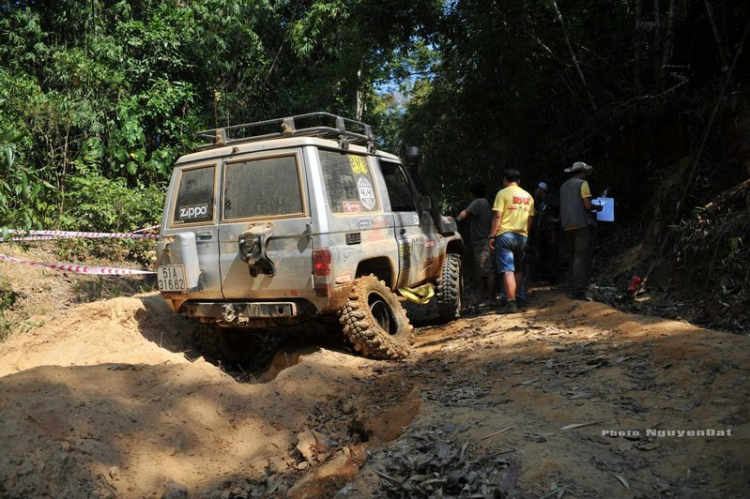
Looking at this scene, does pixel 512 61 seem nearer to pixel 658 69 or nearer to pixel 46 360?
pixel 658 69

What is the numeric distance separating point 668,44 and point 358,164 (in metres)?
4.98

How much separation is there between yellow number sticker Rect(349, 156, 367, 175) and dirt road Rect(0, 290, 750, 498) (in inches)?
69.0

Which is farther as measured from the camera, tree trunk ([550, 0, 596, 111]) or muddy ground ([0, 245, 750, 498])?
tree trunk ([550, 0, 596, 111])

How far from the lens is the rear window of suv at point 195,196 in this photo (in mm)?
5227

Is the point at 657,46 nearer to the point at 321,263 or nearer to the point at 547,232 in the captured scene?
the point at 547,232

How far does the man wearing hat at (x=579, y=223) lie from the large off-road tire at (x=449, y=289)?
1.53 meters

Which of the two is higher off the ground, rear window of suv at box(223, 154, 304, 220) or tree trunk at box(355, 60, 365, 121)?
tree trunk at box(355, 60, 365, 121)

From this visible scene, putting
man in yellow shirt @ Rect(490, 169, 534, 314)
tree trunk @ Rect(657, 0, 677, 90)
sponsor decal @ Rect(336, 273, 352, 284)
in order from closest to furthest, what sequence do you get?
1. sponsor decal @ Rect(336, 273, 352, 284)
2. man in yellow shirt @ Rect(490, 169, 534, 314)
3. tree trunk @ Rect(657, 0, 677, 90)

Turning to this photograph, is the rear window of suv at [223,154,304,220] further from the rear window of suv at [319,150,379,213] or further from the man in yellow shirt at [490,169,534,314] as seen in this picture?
the man in yellow shirt at [490,169,534,314]

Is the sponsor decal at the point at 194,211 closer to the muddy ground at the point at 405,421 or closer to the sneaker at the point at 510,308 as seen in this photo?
the muddy ground at the point at 405,421

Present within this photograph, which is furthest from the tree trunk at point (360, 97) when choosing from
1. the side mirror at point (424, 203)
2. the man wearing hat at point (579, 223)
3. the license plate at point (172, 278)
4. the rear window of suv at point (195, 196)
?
the license plate at point (172, 278)

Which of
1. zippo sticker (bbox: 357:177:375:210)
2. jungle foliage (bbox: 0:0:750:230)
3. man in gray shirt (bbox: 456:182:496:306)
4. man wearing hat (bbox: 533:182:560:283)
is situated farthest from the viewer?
man wearing hat (bbox: 533:182:560:283)

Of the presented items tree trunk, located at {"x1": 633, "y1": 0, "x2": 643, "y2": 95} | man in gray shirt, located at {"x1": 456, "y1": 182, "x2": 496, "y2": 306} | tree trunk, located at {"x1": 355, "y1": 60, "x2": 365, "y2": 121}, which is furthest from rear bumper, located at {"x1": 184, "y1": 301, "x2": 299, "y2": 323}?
tree trunk, located at {"x1": 355, "y1": 60, "x2": 365, "y2": 121}

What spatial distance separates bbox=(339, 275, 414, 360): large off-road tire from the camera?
4.95m
